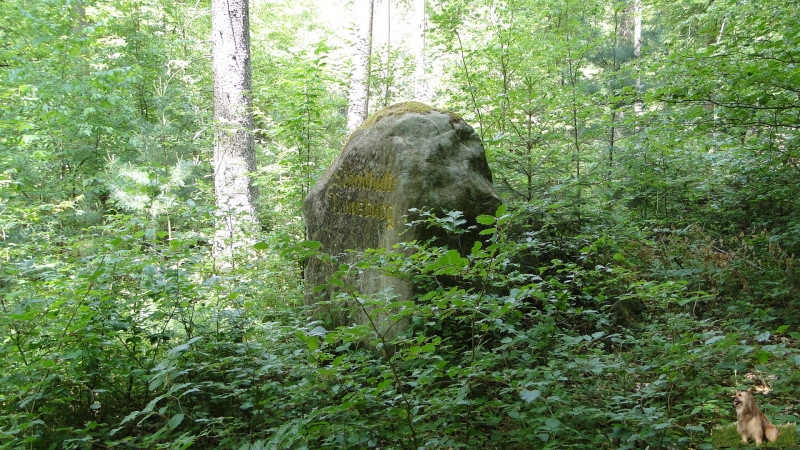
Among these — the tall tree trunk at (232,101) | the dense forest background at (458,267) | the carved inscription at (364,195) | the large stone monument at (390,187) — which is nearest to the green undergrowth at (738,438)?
the dense forest background at (458,267)

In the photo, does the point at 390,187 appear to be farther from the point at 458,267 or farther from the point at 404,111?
the point at 458,267

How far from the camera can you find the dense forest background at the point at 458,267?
→ 238 cm

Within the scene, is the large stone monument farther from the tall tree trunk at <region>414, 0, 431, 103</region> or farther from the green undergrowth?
the tall tree trunk at <region>414, 0, 431, 103</region>

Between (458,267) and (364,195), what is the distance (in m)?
2.60

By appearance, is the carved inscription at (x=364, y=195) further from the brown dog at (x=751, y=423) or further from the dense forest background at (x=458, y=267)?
the brown dog at (x=751, y=423)

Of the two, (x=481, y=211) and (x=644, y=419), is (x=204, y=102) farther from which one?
(x=644, y=419)

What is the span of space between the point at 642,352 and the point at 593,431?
1001 mm

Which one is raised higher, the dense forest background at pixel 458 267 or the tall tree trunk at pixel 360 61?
the tall tree trunk at pixel 360 61

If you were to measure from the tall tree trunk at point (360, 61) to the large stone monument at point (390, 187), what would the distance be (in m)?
4.73

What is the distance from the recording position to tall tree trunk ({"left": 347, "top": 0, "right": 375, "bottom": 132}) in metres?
9.43

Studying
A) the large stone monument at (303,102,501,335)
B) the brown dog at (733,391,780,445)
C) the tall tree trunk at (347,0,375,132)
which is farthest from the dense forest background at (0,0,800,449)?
the tall tree trunk at (347,0,375,132)

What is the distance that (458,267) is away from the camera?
6.77ft

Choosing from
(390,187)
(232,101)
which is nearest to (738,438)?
(390,187)

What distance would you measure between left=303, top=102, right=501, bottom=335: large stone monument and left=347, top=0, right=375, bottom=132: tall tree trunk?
4726 mm
